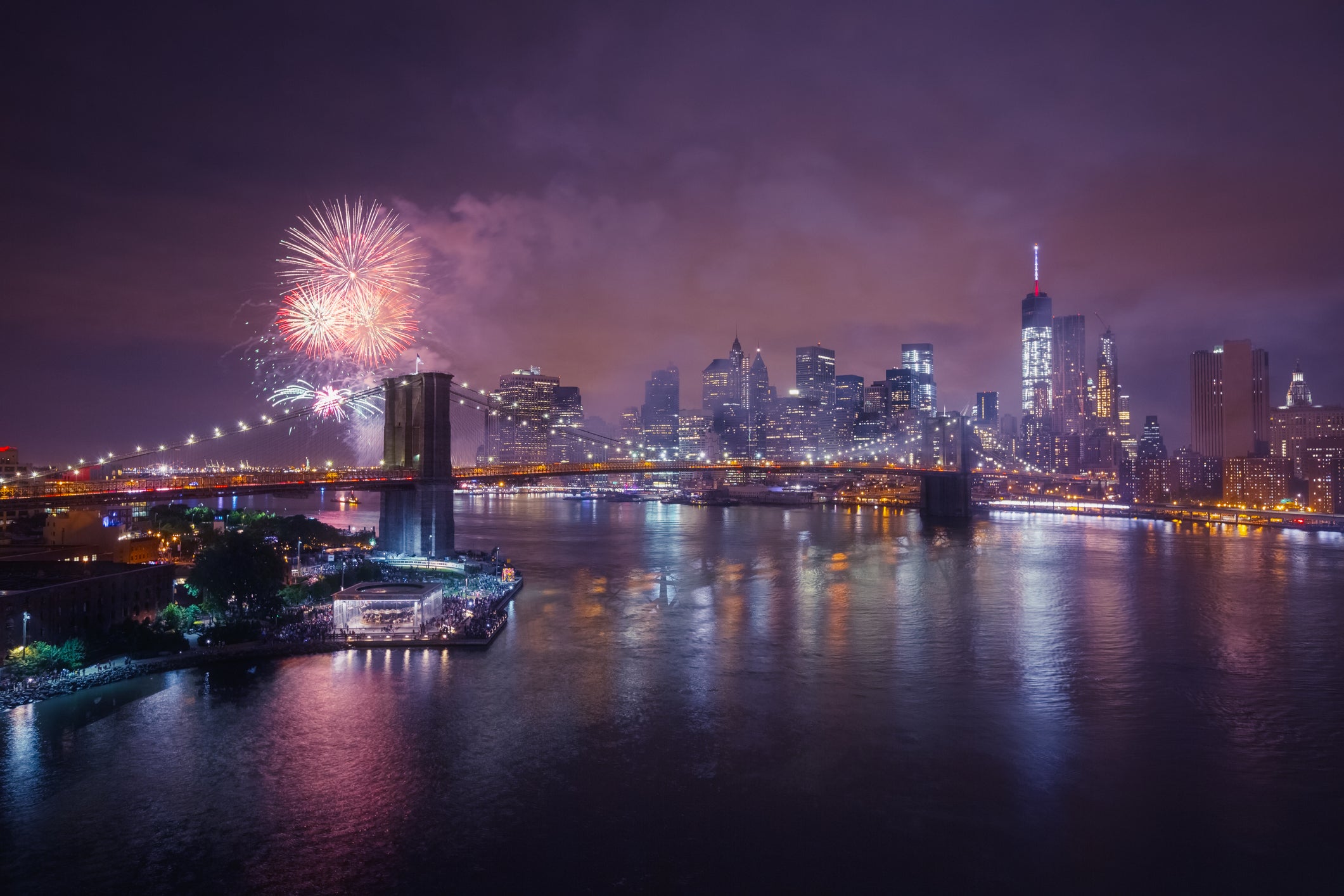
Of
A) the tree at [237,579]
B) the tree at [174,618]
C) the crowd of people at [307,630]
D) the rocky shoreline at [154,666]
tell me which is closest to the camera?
the rocky shoreline at [154,666]

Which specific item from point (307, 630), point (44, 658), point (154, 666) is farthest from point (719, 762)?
point (44, 658)

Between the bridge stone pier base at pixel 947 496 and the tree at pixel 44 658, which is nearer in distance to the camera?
the tree at pixel 44 658

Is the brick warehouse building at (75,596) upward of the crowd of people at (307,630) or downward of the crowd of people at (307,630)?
upward

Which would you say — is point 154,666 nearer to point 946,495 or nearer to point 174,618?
point 174,618

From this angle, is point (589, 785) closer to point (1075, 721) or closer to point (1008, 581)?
point (1075, 721)

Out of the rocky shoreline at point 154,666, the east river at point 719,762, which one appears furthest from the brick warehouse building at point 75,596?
the east river at point 719,762

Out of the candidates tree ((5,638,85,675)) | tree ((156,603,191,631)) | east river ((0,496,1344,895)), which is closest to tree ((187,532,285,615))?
tree ((156,603,191,631))

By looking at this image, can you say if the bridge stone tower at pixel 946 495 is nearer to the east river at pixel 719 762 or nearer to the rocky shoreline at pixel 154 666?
the east river at pixel 719 762
